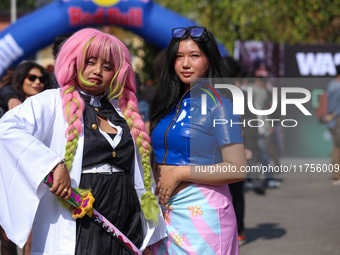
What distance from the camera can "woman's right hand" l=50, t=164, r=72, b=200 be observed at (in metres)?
1.93

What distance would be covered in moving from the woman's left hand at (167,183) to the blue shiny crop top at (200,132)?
0.07 m

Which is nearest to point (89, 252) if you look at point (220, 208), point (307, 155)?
point (220, 208)

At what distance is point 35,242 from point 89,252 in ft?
0.83

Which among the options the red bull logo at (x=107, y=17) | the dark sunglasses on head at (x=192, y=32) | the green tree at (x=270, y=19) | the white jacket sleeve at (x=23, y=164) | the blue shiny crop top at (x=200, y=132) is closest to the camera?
the white jacket sleeve at (x=23, y=164)

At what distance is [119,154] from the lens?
7.14 ft

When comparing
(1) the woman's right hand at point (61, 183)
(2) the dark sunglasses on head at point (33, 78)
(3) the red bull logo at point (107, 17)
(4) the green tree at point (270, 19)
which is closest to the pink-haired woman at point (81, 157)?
(1) the woman's right hand at point (61, 183)

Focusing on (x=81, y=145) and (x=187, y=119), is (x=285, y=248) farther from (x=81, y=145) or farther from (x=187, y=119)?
(x=81, y=145)

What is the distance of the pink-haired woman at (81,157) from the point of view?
1.96 metres

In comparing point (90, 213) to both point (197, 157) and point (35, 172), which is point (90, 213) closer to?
point (35, 172)

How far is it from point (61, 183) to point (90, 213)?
8.6 inches

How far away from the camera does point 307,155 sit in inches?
375

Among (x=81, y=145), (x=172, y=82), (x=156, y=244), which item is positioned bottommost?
(x=156, y=244)

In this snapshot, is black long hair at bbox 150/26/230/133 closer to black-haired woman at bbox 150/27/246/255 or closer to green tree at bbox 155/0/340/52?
black-haired woman at bbox 150/27/246/255

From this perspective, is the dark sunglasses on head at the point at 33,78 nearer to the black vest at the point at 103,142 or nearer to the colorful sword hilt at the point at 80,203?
the black vest at the point at 103,142
